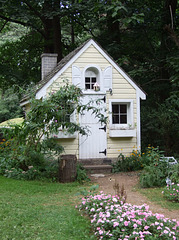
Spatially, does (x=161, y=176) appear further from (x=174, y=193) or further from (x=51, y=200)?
(x=51, y=200)

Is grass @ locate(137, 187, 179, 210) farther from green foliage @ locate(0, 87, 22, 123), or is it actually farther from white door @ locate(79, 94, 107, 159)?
green foliage @ locate(0, 87, 22, 123)

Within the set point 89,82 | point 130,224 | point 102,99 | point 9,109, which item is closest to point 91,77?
point 89,82

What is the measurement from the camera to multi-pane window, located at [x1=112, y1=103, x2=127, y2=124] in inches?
449

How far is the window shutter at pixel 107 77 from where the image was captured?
36.8 ft

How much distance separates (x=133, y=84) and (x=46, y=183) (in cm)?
529

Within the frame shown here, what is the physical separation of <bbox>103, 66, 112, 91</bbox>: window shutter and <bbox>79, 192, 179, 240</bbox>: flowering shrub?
6.62m

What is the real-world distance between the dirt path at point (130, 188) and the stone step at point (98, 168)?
15.7 inches

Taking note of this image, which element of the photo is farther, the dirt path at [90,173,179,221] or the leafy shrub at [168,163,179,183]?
the leafy shrub at [168,163,179,183]

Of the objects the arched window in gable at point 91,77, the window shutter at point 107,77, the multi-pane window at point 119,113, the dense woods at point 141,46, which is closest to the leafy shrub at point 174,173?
the multi-pane window at point 119,113

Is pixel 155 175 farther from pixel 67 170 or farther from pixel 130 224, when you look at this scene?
pixel 130 224

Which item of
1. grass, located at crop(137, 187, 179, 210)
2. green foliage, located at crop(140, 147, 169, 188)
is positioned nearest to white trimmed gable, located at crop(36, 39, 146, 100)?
green foliage, located at crop(140, 147, 169, 188)

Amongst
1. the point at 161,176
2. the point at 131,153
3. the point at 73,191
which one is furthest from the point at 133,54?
the point at 73,191

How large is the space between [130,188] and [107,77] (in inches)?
184

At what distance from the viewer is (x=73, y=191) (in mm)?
7609
